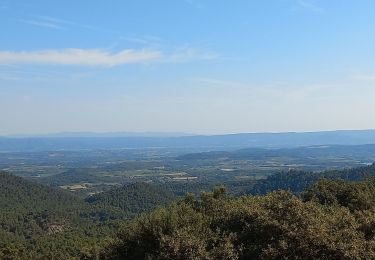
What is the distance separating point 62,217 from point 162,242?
294 feet

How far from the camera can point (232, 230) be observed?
26703 mm

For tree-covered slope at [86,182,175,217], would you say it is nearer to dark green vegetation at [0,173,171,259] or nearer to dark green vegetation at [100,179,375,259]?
dark green vegetation at [0,173,171,259]

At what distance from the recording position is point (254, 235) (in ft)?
81.3

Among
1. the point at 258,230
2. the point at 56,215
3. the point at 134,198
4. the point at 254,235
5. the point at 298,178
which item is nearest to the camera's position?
the point at 258,230

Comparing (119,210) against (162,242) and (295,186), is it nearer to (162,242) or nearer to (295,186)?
(295,186)

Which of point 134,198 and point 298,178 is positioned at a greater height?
point 298,178

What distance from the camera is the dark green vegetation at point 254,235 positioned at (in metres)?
21.3

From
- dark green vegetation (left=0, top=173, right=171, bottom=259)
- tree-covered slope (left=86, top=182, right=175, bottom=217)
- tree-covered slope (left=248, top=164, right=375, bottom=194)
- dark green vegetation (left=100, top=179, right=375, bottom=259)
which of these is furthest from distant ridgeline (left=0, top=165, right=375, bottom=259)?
tree-covered slope (left=86, top=182, right=175, bottom=217)

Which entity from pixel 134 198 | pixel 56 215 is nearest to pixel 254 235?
pixel 56 215

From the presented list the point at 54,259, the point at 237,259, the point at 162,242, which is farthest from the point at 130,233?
the point at 54,259

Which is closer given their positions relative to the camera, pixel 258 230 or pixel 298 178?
pixel 258 230

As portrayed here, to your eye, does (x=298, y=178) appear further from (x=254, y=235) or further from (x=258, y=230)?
(x=258, y=230)

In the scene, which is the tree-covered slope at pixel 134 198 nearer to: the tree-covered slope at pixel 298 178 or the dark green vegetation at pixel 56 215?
the dark green vegetation at pixel 56 215

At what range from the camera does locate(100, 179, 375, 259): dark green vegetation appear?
2128cm
